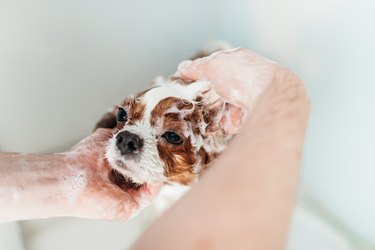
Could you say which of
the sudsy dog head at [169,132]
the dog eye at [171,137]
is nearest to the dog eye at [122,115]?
the sudsy dog head at [169,132]

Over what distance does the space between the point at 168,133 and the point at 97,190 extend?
205 mm

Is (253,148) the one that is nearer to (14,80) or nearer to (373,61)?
(373,61)

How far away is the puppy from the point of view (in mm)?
993

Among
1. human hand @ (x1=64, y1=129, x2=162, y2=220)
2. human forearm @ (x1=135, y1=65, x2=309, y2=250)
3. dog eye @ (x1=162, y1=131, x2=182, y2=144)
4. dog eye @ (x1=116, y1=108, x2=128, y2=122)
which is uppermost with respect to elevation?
human forearm @ (x1=135, y1=65, x2=309, y2=250)

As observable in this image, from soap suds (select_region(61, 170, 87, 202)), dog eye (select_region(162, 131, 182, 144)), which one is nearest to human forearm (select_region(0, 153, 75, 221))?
soap suds (select_region(61, 170, 87, 202))

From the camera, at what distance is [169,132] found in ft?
3.34

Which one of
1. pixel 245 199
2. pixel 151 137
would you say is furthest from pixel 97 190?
pixel 245 199

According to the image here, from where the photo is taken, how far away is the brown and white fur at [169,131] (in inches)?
39.2

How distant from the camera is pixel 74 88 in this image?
1394 mm

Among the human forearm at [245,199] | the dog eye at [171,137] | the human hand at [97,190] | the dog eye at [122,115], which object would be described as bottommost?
the human hand at [97,190]

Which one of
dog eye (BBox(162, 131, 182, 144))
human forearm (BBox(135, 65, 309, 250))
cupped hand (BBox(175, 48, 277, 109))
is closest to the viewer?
human forearm (BBox(135, 65, 309, 250))

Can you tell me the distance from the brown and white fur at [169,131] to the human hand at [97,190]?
3cm

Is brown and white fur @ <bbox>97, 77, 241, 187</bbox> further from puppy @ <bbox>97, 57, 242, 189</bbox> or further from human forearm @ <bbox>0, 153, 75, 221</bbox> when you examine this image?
human forearm @ <bbox>0, 153, 75, 221</bbox>

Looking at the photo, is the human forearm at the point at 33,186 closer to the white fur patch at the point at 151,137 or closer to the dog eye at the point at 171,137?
the white fur patch at the point at 151,137
